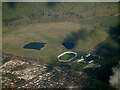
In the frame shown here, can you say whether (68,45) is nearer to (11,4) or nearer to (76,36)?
(76,36)

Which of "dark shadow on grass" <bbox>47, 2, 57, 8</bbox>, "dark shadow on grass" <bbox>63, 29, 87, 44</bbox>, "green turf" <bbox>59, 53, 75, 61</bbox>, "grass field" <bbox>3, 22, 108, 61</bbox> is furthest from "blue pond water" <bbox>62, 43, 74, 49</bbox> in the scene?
"dark shadow on grass" <bbox>47, 2, 57, 8</bbox>

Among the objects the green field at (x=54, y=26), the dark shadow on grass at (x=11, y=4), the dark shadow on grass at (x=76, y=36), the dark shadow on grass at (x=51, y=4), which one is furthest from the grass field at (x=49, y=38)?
the dark shadow on grass at (x=11, y=4)

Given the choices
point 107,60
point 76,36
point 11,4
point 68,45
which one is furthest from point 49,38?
point 11,4

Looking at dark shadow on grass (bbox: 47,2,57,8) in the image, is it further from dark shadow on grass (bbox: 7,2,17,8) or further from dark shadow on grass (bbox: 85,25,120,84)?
dark shadow on grass (bbox: 85,25,120,84)

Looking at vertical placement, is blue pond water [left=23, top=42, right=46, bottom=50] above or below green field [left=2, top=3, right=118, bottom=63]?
below

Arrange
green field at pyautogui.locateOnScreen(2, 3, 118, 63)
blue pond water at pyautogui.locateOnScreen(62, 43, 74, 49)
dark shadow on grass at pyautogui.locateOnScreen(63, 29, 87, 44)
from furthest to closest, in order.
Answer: dark shadow on grass at pyautogui.locateOnScreen(63, 29, 87, 44) → blue pond water at pyautogui.locateOnScreen(62, 43, 74, 49) → green field at pyautogui.locateOnScreen(2, 3, 118, 63)

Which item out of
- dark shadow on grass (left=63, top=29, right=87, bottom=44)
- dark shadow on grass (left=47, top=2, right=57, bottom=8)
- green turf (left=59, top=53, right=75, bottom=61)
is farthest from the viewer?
dark shadow on grass (left=47, top=2, right=57, bottom=8)

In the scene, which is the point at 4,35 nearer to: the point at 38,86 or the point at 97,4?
the point at 38,86

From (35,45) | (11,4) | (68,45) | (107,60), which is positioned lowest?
(35,45)

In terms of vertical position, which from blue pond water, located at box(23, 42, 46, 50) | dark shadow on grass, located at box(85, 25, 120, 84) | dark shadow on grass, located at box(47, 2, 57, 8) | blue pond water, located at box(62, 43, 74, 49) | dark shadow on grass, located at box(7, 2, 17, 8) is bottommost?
blue pond water, located at box(23, 42, 46, 50)
